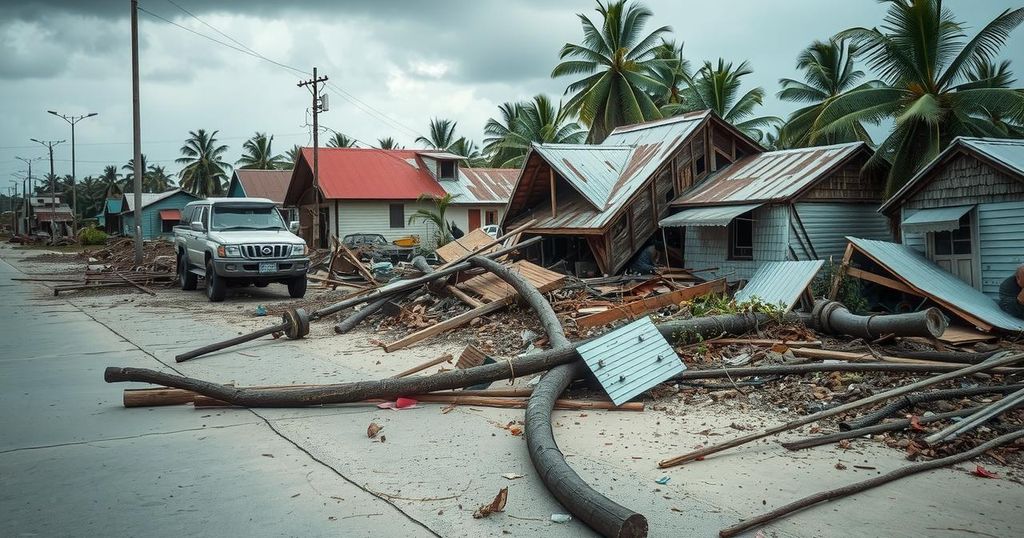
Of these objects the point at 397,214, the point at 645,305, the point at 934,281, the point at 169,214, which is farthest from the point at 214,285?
the point at 169,214

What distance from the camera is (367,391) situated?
7.58 meters

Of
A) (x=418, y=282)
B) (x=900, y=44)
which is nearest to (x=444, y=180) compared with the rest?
(x=900, y=44)

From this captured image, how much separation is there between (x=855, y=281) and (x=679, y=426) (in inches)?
326

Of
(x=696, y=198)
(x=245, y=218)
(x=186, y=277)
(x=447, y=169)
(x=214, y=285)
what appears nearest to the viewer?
(x=696, y=198)

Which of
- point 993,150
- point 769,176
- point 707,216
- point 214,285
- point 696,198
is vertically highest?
point 993,150

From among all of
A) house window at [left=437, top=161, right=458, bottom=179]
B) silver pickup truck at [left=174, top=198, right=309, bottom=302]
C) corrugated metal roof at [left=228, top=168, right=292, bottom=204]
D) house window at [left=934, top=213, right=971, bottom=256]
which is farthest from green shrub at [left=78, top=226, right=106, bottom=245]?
house window at [left=934, top=213, right=971, bottom=256]

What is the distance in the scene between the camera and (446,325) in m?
12.3

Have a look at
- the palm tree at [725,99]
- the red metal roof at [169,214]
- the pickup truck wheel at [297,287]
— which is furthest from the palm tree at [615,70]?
the red metal roof at [169,214]

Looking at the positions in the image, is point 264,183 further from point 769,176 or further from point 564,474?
point 564,474

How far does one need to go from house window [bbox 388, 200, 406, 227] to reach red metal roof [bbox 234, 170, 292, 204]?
42.4 ft

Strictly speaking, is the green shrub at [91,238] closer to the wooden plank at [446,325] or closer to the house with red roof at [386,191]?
the house with red roof at [386,191]

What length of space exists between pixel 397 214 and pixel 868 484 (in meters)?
34.1

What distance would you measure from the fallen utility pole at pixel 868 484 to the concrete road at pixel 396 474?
2.6 inches

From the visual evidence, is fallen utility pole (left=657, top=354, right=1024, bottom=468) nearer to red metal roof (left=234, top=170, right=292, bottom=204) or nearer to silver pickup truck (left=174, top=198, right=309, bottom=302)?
silver pickup truck (left=174, top=198, right=309, bottom=302)
